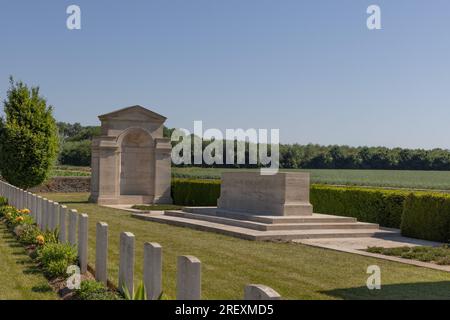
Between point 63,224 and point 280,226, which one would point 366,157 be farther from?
point 63,224

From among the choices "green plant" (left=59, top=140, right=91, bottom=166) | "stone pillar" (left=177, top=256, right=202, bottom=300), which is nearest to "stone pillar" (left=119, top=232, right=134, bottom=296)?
"stone pillar" (left=177, top=256, right=202, bottom=300)

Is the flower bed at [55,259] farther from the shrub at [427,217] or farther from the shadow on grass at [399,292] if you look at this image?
the shrub at [427,217]

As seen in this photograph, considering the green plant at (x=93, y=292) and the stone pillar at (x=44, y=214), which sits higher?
the stone pillar at (x=44, y=214)

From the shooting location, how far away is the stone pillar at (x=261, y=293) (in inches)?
174

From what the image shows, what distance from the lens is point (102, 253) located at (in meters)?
9.02

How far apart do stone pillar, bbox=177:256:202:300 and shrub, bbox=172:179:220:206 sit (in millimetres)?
21936

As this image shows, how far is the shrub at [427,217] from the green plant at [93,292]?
431 inches

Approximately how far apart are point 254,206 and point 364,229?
3.55m

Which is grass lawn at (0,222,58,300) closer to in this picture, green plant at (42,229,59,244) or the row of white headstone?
green plant at (42,229,59,244)

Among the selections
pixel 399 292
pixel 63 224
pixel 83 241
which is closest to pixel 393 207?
pixel 399 292

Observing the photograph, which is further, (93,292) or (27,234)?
(27,234)

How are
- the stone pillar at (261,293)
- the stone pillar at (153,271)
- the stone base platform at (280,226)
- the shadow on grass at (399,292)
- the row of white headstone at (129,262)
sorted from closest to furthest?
the stone pillar at (261,293), the row of white headstone at (129,262), the stone pillar at (153,271), the shadow on grass at (399,292), the stone base platform at (280,226)

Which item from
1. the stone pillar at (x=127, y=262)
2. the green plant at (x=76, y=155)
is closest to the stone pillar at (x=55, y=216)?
the stone pillar at (x=127, y=262)

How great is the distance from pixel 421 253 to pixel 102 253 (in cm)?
740
